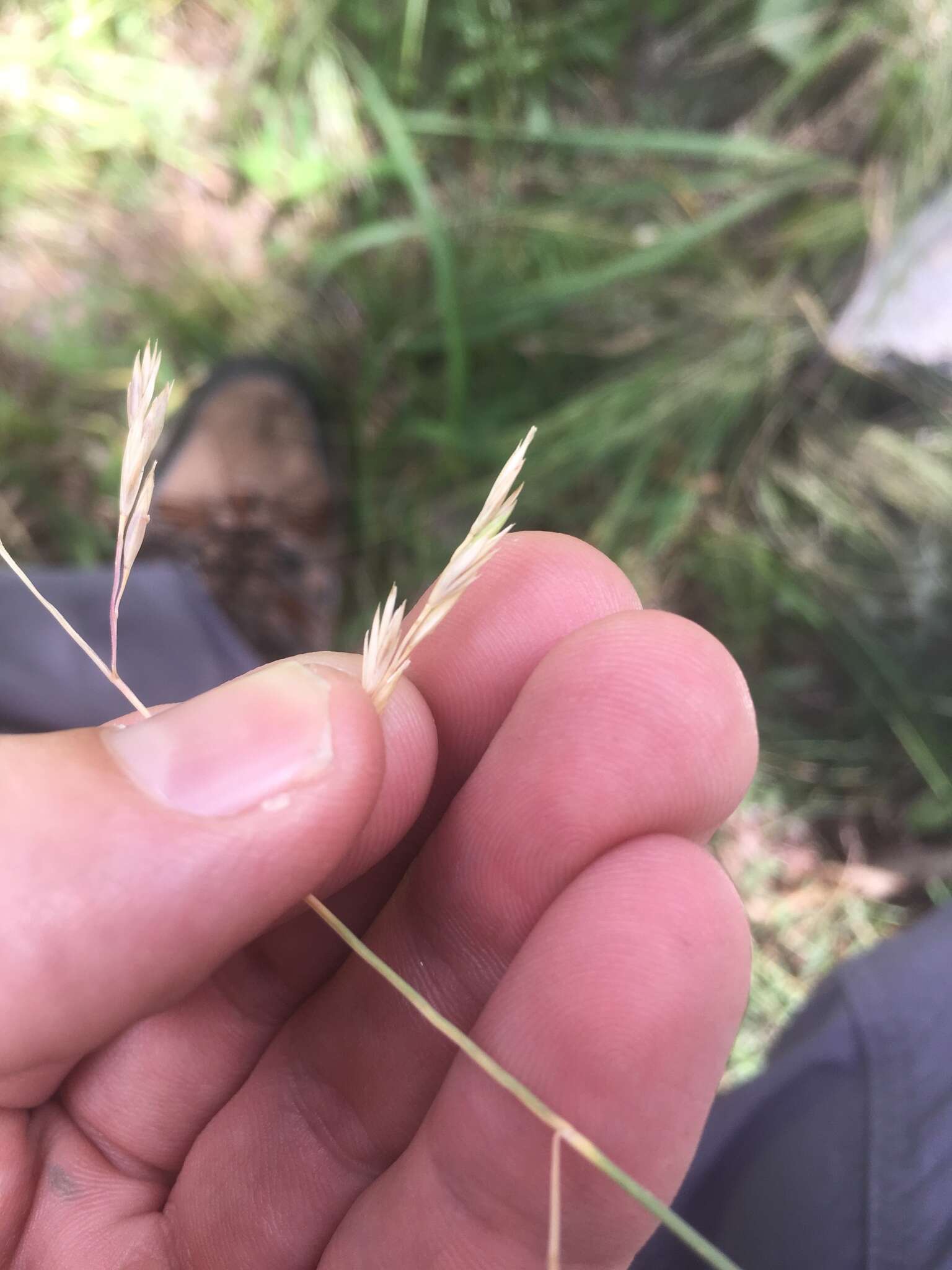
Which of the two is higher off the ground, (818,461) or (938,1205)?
(818,461)

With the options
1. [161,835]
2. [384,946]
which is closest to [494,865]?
[384,946]

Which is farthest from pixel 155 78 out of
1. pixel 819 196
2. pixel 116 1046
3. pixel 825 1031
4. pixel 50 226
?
pixel 825 1031

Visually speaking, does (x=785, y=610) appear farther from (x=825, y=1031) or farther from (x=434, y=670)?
(x=434, y=670)

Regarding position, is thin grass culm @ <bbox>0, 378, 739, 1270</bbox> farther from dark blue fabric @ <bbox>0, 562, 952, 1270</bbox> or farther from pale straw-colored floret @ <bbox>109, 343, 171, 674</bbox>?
dark blue fabric @ <bbox>0, 562, 952, 1270</bbox>

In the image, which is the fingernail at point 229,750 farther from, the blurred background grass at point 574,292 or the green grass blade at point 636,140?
the green grass blade at point 636,140

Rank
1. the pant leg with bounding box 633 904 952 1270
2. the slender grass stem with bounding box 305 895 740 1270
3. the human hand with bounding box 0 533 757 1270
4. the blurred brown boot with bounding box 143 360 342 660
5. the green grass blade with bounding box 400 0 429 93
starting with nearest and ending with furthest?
1. the slender grass stem with bounding box 305 895 740 1270
2. the human hand with bounding box 0 533 757 1270
3. the pant leg with bounding box 633 904 952 1270
4. the green grass blade with bounding box 400 0 429 93
5. the blurred brown boot with bounding box 143 360 342 660

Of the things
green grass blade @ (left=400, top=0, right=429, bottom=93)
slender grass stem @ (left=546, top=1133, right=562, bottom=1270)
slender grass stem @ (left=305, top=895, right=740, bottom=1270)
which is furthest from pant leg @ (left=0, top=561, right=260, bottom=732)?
green grass blade @ (left=400, top=0, right=429, bottom=93)

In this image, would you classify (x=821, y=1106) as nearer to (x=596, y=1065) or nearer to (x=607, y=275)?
(x=596, y=1065)
